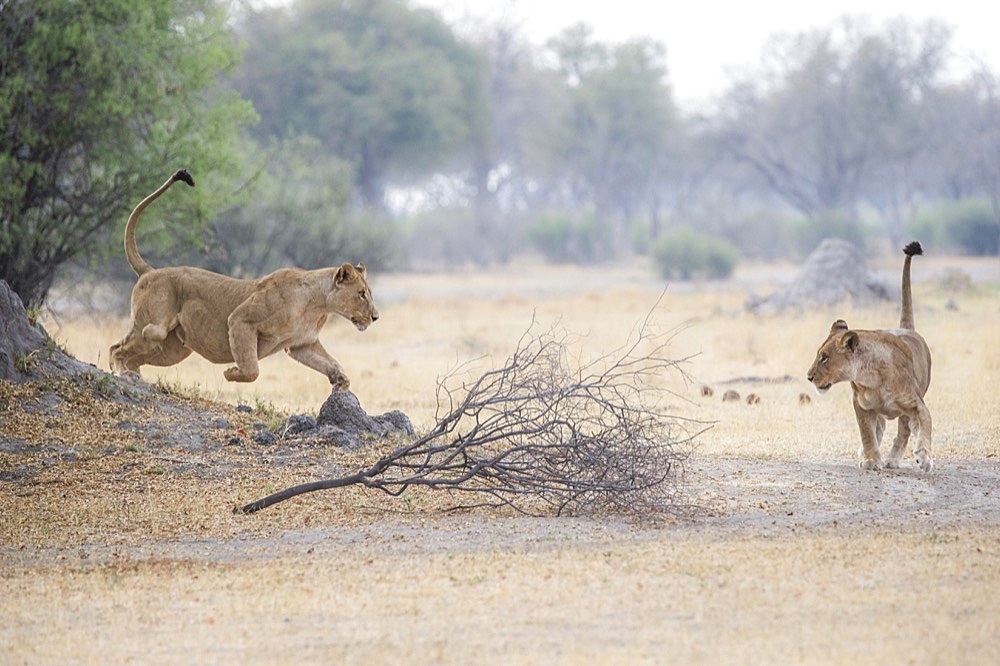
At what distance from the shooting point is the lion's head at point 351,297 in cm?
1005

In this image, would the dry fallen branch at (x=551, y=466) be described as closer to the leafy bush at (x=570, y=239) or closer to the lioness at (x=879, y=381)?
the lioness at (x=879, y=381)

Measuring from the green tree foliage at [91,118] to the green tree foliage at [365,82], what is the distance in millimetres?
27406

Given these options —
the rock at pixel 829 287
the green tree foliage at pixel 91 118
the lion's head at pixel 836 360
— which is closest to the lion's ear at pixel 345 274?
the lion's head at pixel 836 360

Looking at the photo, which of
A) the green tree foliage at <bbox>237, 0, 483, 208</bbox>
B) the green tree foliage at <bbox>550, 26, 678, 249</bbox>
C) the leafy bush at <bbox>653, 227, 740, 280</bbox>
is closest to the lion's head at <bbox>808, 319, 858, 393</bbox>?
the leafy bush at <bbox>653, 227, 740, 280</bbox>

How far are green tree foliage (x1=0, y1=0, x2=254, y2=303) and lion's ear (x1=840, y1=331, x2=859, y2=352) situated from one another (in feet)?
32.0

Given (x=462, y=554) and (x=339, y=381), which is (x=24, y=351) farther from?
(x=462, y=554)

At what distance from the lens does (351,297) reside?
33.0 ft

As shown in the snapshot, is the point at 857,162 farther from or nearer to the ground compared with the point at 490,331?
farther from the ground

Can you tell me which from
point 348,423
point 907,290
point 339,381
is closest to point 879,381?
point 907,290

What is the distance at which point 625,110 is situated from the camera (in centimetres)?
6188

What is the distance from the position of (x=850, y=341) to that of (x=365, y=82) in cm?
4020

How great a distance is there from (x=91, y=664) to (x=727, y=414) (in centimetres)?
865

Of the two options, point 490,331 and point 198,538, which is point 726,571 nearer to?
point 198,538

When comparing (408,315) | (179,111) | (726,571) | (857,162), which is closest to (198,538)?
(726,571)
